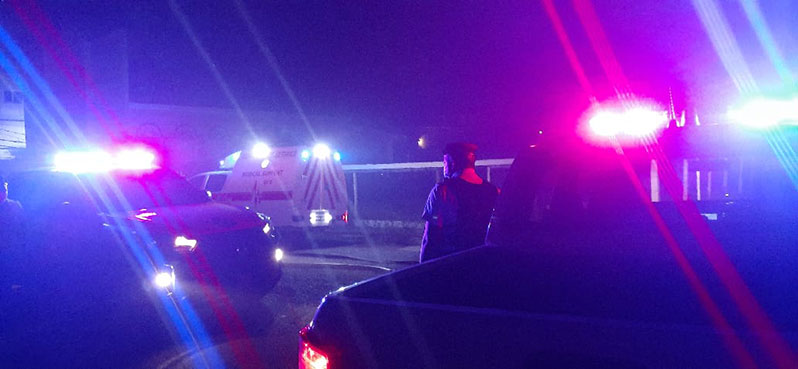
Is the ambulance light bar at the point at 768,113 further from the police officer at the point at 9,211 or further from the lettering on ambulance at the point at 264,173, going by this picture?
the lettering on ambulance at the point at 264,173

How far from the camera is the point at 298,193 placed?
12656 mm

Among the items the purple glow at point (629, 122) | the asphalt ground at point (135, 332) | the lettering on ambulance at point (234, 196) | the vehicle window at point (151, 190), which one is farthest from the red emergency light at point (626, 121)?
the lettering on ambulance at point (234, 196)

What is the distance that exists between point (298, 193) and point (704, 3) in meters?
7.73

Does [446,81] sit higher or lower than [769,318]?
higher

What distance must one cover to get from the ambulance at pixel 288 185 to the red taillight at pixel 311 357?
10.5 m

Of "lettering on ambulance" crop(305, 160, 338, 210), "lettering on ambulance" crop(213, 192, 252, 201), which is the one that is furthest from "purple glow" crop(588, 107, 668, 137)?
"lettering on ambulance" crop(213, 192, 252, 201)

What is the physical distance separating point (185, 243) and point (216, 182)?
7.70 metres

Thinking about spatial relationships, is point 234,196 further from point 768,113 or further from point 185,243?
point 768,113

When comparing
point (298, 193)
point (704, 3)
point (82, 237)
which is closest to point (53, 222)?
point (82, 237)

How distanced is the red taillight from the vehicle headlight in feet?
15.4

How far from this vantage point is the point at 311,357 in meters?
2.17

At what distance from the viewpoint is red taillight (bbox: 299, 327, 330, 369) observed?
2.11 m

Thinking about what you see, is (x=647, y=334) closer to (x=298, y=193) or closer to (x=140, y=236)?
(x=140, y=236)

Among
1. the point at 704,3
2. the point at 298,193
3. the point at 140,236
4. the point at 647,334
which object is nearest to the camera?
the point at 647,334
